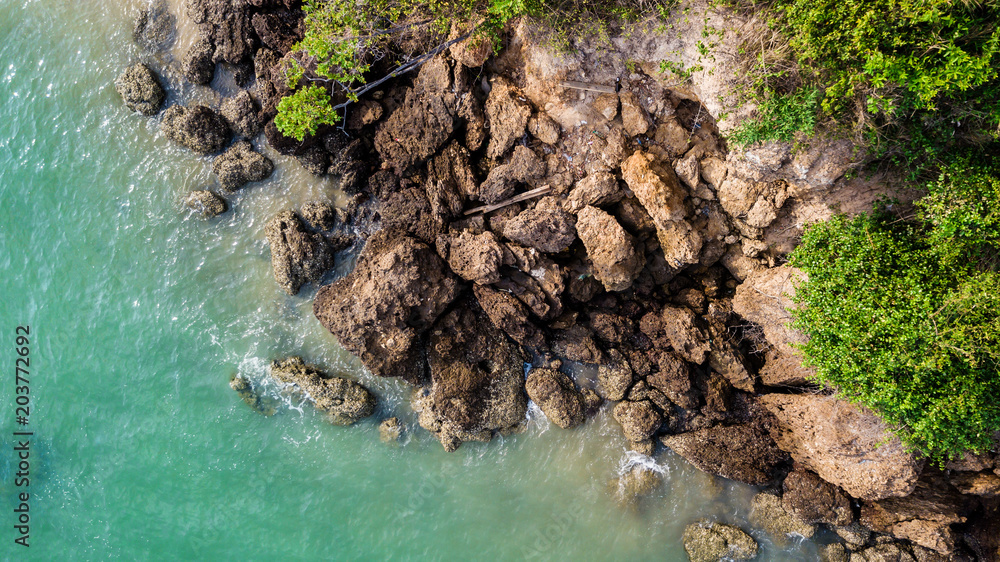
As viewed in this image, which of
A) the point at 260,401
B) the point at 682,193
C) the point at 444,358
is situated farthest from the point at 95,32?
the point at 682,193

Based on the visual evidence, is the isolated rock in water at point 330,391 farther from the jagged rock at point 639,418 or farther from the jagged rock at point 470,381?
the jagged rock at point 639,418

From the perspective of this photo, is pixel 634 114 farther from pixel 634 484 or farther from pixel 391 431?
pixel 391 431

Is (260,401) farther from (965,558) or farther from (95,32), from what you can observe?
(965,558)

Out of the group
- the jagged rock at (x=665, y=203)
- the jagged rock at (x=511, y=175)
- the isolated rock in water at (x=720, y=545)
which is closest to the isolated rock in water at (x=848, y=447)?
the isolated rock in water at (x=720, y=545)

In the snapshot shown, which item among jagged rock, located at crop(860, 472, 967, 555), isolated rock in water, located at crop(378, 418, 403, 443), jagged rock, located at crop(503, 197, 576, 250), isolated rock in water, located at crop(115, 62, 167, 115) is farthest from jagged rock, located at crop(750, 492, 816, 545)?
isolated rock in water, located at crop(115, 62, 167, 115)

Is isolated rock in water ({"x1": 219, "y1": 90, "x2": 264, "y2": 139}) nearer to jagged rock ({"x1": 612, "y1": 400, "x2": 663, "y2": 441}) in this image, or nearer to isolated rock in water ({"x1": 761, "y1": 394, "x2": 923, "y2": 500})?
jagged rock ({"x1": 612, "y1": 400, "x2": 663, "y2": 441})

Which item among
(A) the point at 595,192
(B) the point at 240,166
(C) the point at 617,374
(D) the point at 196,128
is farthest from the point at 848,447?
(D) the point at 196,128
